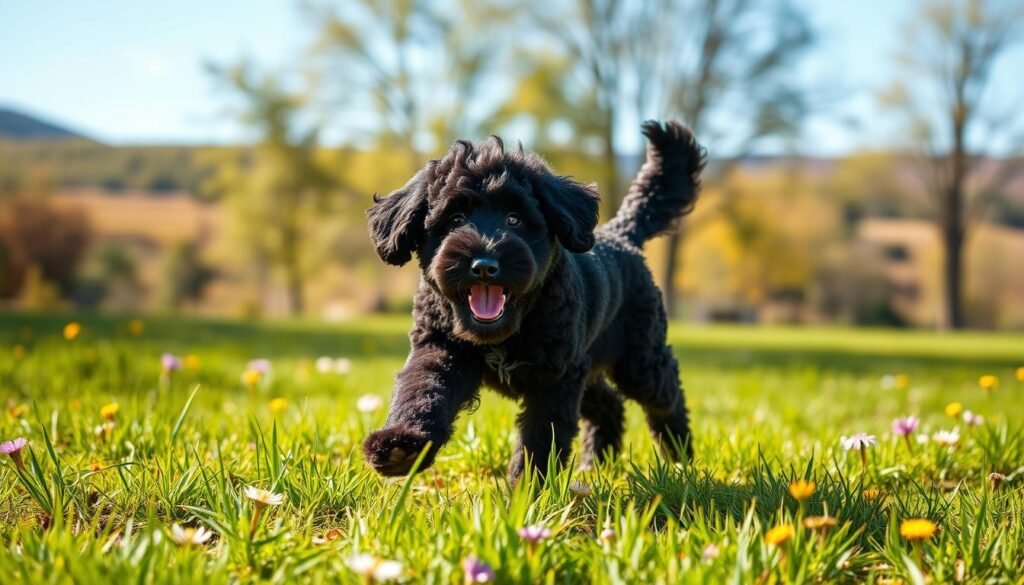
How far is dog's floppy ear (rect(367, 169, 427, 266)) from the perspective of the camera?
3238 mm

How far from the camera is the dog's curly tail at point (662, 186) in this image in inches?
184

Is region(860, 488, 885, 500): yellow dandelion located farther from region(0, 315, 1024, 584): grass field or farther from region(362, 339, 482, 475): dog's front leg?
region(362, 339, 482, 475): dog's front leg

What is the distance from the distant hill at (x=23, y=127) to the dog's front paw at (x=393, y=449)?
56.2 metres

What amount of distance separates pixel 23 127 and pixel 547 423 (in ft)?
196

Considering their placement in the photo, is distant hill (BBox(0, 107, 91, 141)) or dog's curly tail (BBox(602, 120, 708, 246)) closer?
dog's curly tail (BBox(602, 120, 708, 246))

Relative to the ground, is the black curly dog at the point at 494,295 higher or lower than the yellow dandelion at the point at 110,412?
higher

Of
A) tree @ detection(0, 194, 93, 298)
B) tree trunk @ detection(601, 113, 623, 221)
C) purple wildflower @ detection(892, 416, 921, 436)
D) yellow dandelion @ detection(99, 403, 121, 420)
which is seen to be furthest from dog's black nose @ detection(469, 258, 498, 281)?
tree @ detection(0, 194, 93, 298)

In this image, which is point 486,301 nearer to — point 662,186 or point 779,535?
point 779,535

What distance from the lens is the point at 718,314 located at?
41500mm

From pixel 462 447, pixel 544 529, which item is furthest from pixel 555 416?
pixel 544 529

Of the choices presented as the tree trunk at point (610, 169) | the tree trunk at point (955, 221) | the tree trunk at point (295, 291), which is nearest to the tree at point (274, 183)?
the tree trunk at point (295, 291)

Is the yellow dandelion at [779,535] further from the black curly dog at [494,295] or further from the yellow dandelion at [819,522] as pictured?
the black curly dog at [494,295]

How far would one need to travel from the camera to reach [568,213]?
3254mm

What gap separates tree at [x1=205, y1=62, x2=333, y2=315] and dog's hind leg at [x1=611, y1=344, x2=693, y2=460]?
32.3 meters
